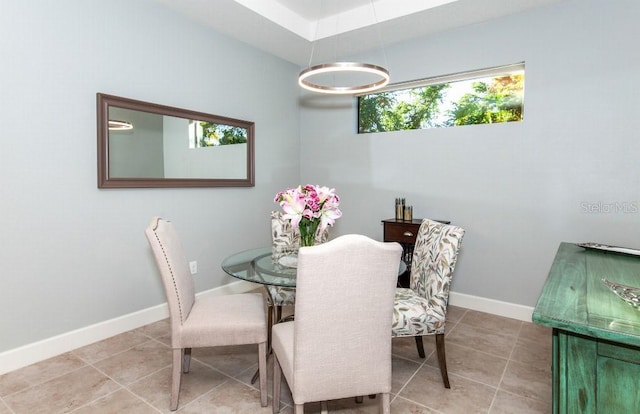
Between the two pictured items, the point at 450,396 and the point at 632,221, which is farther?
the point at 632,221

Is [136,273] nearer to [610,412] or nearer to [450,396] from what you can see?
[450,396]

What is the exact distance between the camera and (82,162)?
101 inches

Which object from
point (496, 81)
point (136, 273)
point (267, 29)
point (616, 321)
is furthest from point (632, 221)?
point (136, 273)

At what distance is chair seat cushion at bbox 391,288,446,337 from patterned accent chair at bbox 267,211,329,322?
715mm

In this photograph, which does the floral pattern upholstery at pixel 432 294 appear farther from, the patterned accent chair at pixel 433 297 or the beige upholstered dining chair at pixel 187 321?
the beige upholstered dining chair at pixel 187 321

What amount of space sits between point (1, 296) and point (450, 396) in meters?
2.76

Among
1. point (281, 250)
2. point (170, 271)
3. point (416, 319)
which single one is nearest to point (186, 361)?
point (170, 271)

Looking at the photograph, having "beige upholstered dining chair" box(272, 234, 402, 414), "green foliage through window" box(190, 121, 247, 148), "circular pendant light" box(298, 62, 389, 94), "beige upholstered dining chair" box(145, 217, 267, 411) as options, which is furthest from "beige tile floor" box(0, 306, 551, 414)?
"circular pendant light" box(298, 62, 389, 94)

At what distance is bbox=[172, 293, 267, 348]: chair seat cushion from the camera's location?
Answer: 1830 millimetres

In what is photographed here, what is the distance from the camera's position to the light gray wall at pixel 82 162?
88.9 inches

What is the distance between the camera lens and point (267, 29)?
3412 mm

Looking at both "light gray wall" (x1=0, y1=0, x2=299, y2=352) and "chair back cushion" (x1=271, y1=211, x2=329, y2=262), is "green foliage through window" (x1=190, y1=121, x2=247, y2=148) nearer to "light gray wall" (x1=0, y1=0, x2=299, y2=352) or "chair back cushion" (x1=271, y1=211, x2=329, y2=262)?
"light gray wall" (x1=0, y1=0, x2=299, y2=352)

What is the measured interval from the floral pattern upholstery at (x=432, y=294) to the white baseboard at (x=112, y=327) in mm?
1400

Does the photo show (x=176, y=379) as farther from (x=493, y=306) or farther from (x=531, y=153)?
(x=531, y=153)
